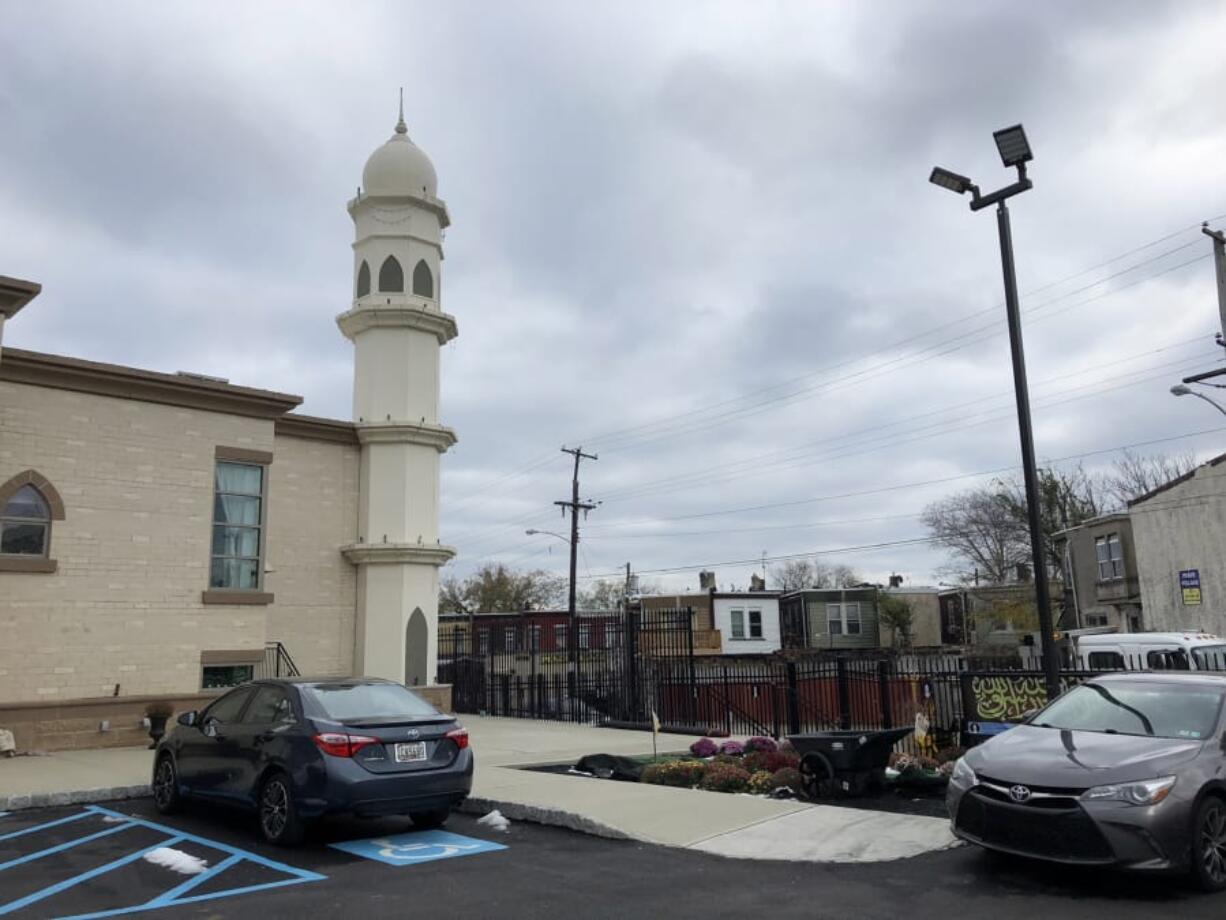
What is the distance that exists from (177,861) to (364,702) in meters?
1.93

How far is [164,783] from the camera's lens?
9961 millimetres

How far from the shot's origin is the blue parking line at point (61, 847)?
25.5ft

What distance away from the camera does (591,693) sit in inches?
872

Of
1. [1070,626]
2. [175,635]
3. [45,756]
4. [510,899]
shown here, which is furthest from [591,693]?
[1070,626]

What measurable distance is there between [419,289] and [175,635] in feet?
32.5

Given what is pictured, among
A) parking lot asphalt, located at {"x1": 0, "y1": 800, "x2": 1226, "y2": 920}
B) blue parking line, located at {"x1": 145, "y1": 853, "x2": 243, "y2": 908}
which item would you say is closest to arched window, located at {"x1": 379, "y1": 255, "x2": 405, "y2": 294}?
parking lot asphalt, located at {"x1": 0, "y1": 800, "x2": 1226, "y2": 920}

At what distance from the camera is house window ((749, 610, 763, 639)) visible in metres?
50.9

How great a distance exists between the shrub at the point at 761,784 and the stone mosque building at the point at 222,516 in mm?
10355

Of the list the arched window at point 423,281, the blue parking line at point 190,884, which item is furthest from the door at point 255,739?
the arched window at point 423,281

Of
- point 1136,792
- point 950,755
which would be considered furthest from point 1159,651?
point 1136,792

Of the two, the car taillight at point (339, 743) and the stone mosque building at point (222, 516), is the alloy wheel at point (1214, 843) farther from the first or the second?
the stone mosque building at point (222, 516)

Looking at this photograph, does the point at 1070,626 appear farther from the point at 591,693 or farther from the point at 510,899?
the point at 510,899

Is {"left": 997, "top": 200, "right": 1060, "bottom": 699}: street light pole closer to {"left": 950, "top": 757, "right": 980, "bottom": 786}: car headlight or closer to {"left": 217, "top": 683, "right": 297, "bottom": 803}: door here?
{"left": 950, "top": 757, "right": 980, "bottom": 786}: car headlight

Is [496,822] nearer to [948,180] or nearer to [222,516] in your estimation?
[948,180]
